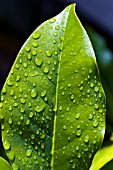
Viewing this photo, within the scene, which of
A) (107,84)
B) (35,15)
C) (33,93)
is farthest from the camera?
(35,15)

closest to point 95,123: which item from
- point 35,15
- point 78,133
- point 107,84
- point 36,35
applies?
point 78,133

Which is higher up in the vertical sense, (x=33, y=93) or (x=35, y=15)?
(x=33, y=93)

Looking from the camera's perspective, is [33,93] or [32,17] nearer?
[33,93]

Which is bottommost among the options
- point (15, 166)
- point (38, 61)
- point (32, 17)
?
point (32, 17)

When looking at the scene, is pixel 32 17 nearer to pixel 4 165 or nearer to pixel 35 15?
pixel 35 15

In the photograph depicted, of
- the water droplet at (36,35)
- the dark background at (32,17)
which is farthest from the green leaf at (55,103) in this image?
the dark background at (32,17)

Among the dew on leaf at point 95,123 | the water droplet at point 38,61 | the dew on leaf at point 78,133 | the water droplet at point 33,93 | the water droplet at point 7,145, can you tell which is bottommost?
the dew on leaf at point 78,133

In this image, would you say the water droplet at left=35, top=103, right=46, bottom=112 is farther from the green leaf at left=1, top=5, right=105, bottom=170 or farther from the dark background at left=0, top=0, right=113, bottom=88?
the dark background at left=0, top=0, right=113, bottom=88

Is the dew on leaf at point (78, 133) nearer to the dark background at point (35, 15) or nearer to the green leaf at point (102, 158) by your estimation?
the green leaf at point (102, 158)

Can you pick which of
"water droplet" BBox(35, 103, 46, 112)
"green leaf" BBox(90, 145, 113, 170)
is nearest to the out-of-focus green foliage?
"green leaf" BBox(90, 145, 113, 170)
